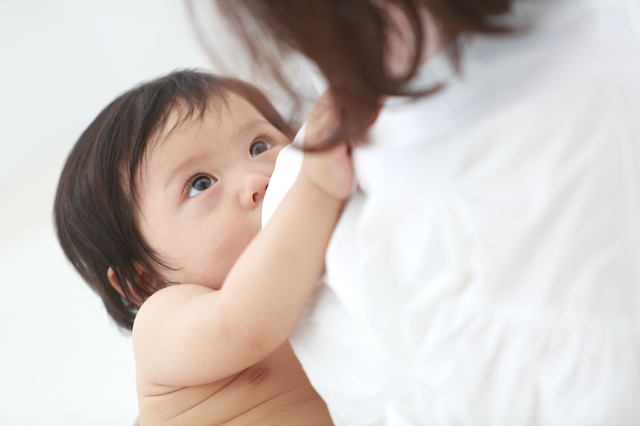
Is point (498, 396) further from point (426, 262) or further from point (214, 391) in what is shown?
point (214, 391)

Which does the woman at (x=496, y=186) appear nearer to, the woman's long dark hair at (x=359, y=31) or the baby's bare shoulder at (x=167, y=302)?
the woman's long dark hair at (x=359, y=31)

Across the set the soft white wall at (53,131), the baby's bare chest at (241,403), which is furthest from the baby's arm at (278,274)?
the soft white wall at (53,131)

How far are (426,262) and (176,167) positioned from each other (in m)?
0.45

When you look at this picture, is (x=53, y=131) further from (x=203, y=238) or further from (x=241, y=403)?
(x=241, y=403)

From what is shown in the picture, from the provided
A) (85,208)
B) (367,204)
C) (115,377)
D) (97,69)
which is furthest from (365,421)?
(97,69)

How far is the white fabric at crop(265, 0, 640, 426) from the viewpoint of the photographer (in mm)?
345

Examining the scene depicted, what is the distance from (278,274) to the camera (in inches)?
17.6

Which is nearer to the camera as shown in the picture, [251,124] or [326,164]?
[326,164]

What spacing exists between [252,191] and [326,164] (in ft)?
0.86

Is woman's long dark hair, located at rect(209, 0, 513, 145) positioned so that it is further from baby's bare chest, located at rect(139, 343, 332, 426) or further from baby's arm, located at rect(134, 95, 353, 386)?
baby's bare chest, located at rect(139, 343, 332, 426)

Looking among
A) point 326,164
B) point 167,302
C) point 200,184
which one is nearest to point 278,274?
point 326,164

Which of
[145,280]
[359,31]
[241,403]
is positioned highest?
[359,31]

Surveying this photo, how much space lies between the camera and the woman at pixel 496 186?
35cm

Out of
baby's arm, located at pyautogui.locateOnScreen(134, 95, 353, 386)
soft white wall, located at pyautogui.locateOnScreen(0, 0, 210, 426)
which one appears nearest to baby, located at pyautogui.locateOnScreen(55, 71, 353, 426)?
baby's arm, located at pyautogui.locateOnScreen(134, 95, 353, 386)
